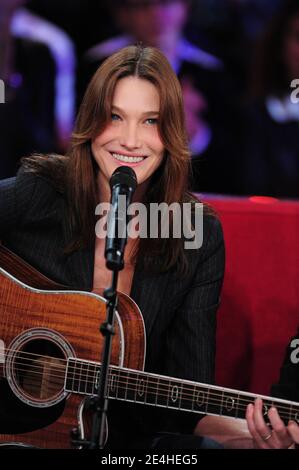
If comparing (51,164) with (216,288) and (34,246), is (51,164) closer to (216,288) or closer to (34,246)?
(34,246)

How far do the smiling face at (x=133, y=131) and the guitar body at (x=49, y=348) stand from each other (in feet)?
1.28

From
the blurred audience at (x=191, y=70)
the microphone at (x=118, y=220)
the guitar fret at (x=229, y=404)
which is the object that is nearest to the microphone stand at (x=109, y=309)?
the microphone at (x=118, y=220)

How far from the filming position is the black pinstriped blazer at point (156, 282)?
2.64 metres

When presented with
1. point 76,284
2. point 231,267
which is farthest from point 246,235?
point 76,284

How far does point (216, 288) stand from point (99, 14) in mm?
3206

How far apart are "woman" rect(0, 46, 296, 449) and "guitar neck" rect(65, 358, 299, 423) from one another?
5.1 inches

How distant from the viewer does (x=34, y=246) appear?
106 inches

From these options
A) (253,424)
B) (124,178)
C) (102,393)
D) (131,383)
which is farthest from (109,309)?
(253,424)

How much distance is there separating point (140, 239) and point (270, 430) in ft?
2.34

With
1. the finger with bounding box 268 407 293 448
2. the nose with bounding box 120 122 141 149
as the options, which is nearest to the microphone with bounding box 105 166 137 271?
the nose with bounding box 120 122 141 149

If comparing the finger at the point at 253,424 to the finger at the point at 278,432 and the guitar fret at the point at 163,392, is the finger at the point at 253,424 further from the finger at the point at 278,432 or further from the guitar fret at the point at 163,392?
the guitar fret at the point at 163,392

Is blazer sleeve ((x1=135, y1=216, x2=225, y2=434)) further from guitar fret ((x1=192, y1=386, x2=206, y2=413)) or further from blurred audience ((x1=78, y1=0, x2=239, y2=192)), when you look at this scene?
blurred audience ((x1=78, y1=0, x2=239, y2=192))

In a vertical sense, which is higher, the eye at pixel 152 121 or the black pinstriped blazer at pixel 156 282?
the eye at pixel 152 121

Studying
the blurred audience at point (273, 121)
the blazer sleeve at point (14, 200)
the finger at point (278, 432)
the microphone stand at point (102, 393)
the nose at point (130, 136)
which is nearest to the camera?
the microphone stand at point (102, 393)
